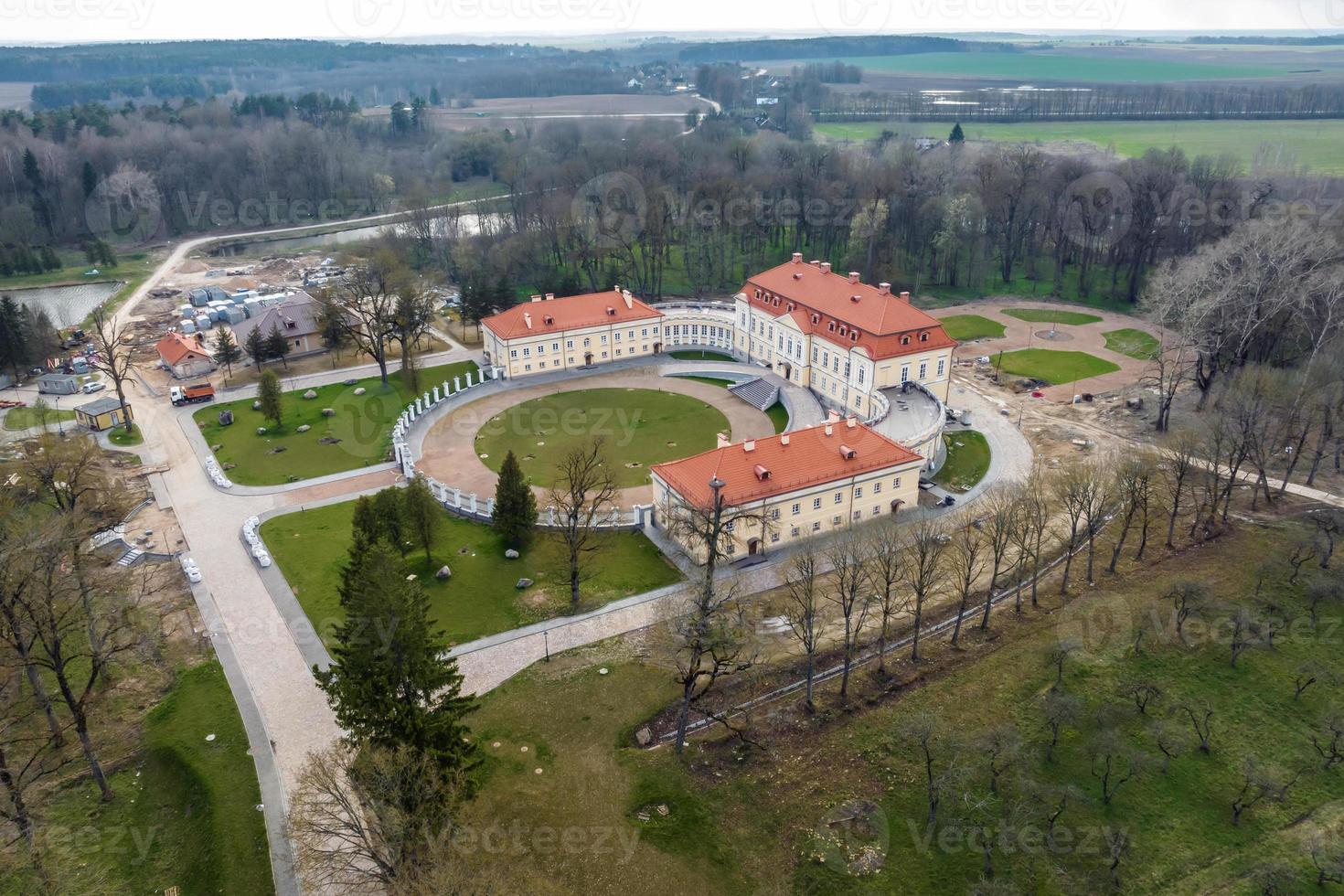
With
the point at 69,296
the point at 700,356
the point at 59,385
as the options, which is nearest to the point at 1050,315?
the point at 700,356

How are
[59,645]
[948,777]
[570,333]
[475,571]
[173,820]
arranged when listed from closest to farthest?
1. [59,645]
2. [948,777]
3. [173,820]
4. [475,571]
5. [570,333]

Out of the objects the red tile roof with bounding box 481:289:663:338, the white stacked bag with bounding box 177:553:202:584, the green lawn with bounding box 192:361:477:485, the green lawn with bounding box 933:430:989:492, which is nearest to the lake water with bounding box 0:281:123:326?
the green lawn with bounding box 192:361:477:485

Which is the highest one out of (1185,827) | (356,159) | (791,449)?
(356,159)

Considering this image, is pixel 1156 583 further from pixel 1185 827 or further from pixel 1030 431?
pixel 1030 431

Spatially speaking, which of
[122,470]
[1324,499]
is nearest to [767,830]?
[1324,499]

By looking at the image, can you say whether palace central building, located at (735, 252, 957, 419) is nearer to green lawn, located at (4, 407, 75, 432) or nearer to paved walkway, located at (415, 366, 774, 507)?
paved walkway, located at (415, 366, 774, 507)

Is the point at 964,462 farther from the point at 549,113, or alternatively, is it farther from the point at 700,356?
the point at 549,113
